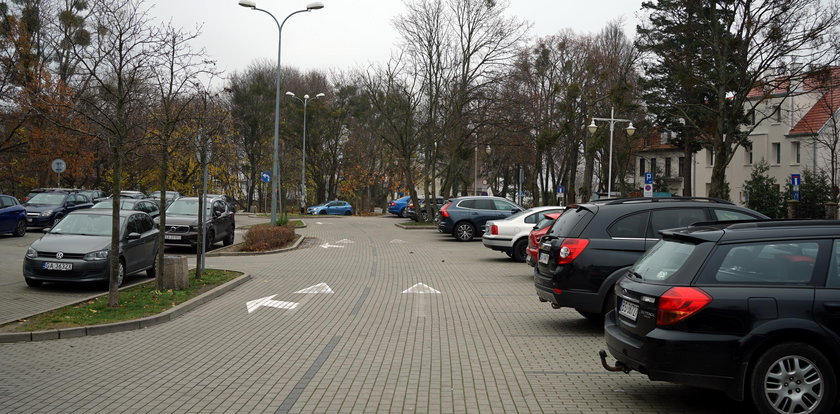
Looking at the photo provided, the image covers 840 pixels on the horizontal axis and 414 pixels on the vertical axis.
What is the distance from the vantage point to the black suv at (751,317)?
526 cm

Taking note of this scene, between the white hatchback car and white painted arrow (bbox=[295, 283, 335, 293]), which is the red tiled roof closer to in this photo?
the white hatchback car

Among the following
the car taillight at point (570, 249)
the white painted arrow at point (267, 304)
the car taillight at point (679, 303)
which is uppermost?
the car taillight at point (570, 249)

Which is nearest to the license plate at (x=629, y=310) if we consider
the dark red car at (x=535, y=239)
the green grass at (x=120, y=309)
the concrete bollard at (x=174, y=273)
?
the dark red car at (x=535, y=239)

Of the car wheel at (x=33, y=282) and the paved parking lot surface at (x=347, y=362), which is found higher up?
the car wheel at (x=33, y=282)

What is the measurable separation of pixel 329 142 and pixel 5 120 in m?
34.2

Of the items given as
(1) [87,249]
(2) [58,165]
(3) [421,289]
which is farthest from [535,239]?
(2) [58,165]

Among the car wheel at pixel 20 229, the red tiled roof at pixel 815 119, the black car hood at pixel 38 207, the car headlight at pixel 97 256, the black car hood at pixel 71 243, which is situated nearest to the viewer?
the car headlight at pixel 97 256

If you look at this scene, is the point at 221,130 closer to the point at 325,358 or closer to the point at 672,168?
the point at 325,358

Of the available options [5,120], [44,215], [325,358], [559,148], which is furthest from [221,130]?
[559,148]

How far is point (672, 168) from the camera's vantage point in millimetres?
72812

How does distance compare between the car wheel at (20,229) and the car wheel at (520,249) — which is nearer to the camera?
the car wheel at (520,249)

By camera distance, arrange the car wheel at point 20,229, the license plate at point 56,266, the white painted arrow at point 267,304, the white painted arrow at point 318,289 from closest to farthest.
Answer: the white painted arrow at point 267,304
the license plate at point 56,266
the white painted arrow at point 318,289
the car wheel at point 20,229

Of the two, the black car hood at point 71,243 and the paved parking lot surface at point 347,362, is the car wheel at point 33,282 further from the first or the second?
the paved parking lot surface at point 347,362

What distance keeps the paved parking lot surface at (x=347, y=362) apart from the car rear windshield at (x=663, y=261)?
112cm
